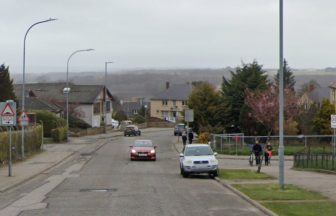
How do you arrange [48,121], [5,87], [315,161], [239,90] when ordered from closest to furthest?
[315,161]
[239,90]
[5,87]
[48,121]

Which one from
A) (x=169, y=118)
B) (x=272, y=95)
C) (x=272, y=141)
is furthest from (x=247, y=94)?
(x=169, y=118)

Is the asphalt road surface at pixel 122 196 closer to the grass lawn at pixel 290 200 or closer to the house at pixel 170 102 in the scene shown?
the grass lawn at pixel 290 200

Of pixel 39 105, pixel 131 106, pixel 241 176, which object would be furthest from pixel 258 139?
pixel 131 106

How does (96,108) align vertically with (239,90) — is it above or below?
below

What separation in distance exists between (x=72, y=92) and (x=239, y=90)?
4337 cm

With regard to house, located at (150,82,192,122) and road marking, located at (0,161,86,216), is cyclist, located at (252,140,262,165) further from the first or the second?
house, located at (150,82,192,122)

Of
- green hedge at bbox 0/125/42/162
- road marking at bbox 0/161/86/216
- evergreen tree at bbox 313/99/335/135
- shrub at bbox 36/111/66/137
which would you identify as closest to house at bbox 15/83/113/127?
shrub at bbox 36/111/66/137

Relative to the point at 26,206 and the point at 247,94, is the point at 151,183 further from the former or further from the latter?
the point at 247,94

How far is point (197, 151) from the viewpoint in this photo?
3136 centimetres

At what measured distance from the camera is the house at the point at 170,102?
14800 cm

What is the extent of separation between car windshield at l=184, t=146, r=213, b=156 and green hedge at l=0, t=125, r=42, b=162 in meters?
10.7

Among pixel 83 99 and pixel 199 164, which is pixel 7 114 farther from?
pixel 83 99

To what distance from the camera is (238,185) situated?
970 inches

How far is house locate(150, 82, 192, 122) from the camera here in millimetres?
148000
